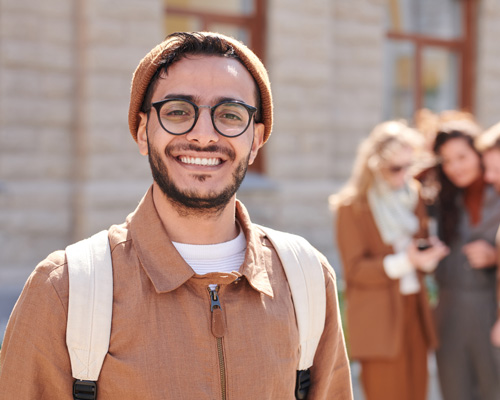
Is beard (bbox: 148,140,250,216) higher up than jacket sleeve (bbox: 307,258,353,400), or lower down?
higher up

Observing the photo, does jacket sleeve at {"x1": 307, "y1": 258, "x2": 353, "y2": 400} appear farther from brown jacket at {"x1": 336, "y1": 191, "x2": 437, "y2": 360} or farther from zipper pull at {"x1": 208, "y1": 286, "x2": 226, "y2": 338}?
brown jacket at {"x1": 336, "y1": 191, "x2": 437, "y2": 360}

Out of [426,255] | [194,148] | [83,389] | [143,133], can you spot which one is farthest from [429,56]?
[83,389]

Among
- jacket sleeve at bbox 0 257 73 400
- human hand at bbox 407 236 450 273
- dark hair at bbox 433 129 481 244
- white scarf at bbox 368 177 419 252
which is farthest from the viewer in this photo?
dark hair at bbox 433 129 481 244

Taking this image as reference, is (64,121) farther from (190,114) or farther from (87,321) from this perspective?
(87,321)

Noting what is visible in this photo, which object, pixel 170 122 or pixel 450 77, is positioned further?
pixel 450 77

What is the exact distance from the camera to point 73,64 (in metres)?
7.55

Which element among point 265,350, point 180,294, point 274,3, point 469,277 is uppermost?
point 274,3

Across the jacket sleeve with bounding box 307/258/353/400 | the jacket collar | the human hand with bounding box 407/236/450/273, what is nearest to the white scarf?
the human hand with bounding box 407/236/450/273

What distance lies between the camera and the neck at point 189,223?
5.92 feet

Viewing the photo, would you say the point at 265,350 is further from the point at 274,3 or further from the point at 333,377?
the point at 274,3

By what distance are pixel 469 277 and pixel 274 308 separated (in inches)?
108

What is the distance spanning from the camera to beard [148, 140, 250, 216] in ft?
5.81

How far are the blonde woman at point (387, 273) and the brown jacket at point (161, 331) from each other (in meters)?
2.36

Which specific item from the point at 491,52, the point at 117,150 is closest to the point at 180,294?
the point at 117,150
